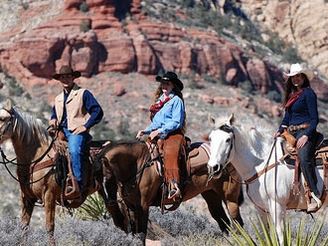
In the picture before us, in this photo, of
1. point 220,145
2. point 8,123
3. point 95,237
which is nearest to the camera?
point 220,145

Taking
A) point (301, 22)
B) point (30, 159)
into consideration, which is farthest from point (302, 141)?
point (301, 22)

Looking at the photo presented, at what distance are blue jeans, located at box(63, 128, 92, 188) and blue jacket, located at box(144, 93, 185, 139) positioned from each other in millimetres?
1097

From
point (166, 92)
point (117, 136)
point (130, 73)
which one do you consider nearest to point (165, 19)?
point (130, 73)

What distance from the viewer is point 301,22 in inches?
3297

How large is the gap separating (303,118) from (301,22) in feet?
251

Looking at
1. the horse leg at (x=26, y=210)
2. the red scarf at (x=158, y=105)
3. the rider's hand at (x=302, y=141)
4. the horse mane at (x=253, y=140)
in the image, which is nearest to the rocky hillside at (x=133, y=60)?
the red scarf at (x=158, y=105)

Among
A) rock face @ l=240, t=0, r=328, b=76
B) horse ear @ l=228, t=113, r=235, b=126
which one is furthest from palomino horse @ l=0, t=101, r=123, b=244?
rock face @ l=240, t=0, r=328, b=76

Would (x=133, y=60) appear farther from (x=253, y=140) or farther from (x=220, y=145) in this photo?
(x=220, y=145)

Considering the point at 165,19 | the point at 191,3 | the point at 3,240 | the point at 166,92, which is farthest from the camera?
the point at 191,3

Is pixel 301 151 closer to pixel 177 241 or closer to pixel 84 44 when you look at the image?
pixel 177 241

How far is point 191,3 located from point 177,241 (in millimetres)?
67567

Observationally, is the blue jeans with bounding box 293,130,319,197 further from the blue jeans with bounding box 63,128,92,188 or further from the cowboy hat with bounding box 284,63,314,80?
the blue jeans with bounding box 63,128,92,188

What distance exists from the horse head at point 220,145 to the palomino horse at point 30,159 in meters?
1.96

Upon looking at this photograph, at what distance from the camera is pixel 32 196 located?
32.9ft
